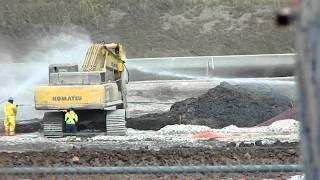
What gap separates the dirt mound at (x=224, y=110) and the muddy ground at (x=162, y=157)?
17.9ft

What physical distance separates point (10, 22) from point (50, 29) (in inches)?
133

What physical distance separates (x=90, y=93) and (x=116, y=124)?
145 centimetres

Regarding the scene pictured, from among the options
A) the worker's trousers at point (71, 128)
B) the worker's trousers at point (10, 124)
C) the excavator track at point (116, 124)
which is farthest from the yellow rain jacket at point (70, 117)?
the worker's trousers at point (10, 124)

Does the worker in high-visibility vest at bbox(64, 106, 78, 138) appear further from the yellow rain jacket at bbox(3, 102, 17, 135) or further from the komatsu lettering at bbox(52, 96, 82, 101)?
the yellow rain jacket at bbox(3, 102, 17, 135)

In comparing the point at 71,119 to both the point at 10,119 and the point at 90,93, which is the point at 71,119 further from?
the point at 10,119

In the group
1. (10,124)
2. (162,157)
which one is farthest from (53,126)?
Result: (162,157)

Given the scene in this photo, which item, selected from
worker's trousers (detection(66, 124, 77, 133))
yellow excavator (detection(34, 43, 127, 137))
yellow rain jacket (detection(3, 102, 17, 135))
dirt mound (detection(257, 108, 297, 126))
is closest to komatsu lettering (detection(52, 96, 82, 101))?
yellow excavator (detection(34, 43, 127, 137))

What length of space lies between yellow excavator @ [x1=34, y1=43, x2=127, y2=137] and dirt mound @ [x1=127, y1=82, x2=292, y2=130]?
1646 millimetres

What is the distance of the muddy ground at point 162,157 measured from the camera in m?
11.7

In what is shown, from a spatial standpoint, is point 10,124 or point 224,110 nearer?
point 10,124

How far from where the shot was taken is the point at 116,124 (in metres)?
16.7

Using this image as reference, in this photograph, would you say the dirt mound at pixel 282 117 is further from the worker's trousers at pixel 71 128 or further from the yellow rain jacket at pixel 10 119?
the yellow rain jacket at pixel 10 119

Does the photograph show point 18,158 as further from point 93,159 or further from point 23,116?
point 23,116

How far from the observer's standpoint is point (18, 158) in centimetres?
1266
